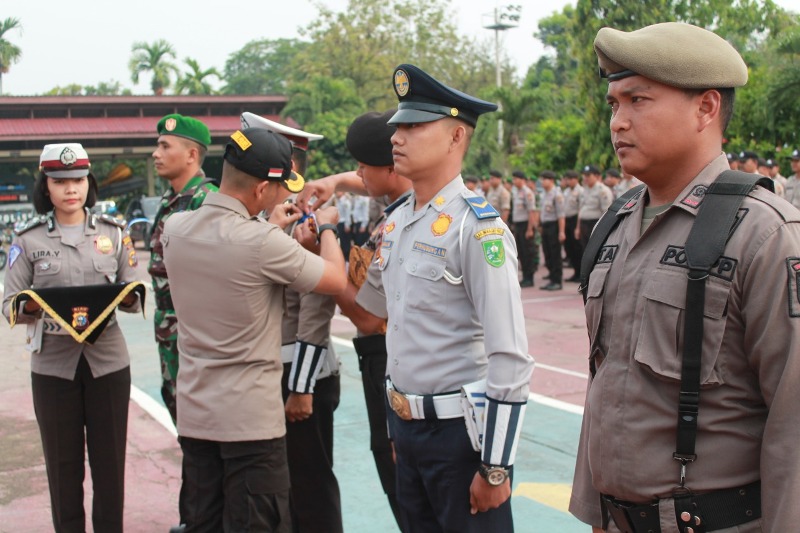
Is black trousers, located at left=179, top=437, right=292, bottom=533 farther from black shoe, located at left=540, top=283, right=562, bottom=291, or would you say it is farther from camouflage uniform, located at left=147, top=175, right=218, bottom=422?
black shoe, located at left=540, top=283, right=562, bottom=291

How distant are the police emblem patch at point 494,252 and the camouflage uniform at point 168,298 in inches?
75.7

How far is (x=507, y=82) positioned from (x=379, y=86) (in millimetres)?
6689

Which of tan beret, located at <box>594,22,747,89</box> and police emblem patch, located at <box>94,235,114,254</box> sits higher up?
tan beret, located at <box>594,22,747,89</box>

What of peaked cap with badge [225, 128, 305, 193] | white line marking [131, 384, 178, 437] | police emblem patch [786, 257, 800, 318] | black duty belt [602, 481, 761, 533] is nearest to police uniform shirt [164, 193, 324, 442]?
peaked cap with badge [225, 128, 305, 193]

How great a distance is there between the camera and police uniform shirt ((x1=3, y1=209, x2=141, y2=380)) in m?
4.03

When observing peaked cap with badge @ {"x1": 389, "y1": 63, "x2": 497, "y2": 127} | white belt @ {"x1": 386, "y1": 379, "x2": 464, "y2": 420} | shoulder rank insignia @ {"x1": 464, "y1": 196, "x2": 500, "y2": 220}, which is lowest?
white belt @ {"x1": 386, "y1": 379, "x2": 464, "y2": 420}

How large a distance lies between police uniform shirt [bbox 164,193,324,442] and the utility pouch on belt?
890 millimetres

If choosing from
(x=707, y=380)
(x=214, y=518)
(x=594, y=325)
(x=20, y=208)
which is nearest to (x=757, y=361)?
(x=707, y=380)

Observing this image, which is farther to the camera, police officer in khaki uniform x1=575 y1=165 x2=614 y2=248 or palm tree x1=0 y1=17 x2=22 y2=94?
palm tree x1=0 y1=17 x2=22 y2=94

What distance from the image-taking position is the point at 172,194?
174 inches

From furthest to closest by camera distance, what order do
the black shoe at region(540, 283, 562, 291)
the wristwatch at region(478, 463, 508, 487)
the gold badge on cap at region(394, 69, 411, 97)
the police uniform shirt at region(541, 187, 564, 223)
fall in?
1. the police uniform shirt at region(541, 187, 564, 223)
2. the black shoe at region(540, 283, 562, 291)
3. the gold badge on cap at region(394, 69, 411, 97)
4. the wristwatch at region(478, 463, 508, 487)

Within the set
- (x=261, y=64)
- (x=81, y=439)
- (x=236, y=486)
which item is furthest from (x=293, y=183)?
(x=261, y=64)

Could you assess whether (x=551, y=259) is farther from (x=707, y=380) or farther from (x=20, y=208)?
(x=20, y=208)

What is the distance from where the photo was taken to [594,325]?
2084 millimetres
